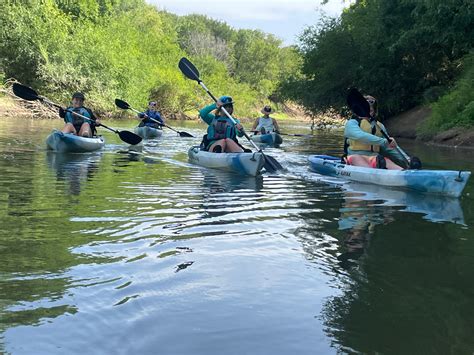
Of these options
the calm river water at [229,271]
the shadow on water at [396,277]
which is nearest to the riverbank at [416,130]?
the calm river water at [229,271]

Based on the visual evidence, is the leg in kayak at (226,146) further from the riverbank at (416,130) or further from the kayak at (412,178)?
the riverbank at (416,130)

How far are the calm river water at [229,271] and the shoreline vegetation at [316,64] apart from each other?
11.4 metres

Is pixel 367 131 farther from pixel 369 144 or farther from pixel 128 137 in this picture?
pixel 128 137

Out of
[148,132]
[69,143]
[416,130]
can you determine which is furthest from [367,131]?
[416,130]

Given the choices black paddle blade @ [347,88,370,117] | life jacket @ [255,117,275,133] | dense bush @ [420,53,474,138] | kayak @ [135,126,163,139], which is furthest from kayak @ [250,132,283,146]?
black paddle blade @ [347,88,370,117]

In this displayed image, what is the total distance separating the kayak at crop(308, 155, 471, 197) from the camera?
23.0 ft

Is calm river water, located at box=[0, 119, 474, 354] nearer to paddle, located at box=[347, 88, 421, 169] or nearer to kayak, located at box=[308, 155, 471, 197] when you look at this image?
kayak, located at box=[308, 155, 471, 197]

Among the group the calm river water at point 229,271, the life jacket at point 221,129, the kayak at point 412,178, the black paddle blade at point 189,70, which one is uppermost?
the black paddle blade at point 189,70

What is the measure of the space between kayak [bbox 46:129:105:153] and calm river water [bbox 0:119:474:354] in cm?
380

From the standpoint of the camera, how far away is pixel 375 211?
603 cm

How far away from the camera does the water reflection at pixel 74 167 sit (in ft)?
23.4

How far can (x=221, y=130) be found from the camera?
986 cm

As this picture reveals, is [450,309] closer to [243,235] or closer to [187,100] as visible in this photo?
[243,235]

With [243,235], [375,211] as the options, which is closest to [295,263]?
[243,235]
